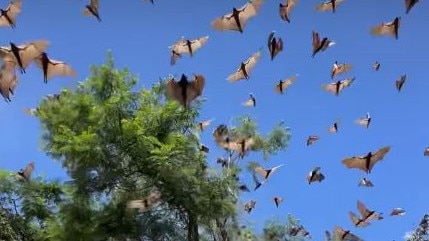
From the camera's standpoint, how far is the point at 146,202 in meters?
15.3

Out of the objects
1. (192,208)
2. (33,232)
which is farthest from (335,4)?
(33,232)

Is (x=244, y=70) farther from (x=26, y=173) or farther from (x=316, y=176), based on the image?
(x=26, y=173)

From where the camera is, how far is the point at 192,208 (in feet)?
50.4

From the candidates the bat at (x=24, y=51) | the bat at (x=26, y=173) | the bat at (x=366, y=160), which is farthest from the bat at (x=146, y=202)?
the bat at (x=24, y=51)

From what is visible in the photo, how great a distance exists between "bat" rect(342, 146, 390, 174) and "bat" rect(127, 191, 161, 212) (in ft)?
25.8

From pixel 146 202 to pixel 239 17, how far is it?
28.4 feet

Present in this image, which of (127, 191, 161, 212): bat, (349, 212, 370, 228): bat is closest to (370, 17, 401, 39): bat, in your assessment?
(349, 212, 370, 228): bat

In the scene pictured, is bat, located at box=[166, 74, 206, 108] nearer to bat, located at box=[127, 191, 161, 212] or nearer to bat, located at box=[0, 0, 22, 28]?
bat, located at box=[0, 0, 22, 28]

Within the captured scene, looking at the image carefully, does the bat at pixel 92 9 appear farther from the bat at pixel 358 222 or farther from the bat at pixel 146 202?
the bat at pixel 146 202

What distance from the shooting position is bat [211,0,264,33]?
24.3 ft

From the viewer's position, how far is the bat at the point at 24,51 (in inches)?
248

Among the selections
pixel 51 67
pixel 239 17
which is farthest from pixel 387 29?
pixel 51 67

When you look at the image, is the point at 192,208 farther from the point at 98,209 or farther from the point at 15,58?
the point at 15,58

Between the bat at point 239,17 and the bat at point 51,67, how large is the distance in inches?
69.8
